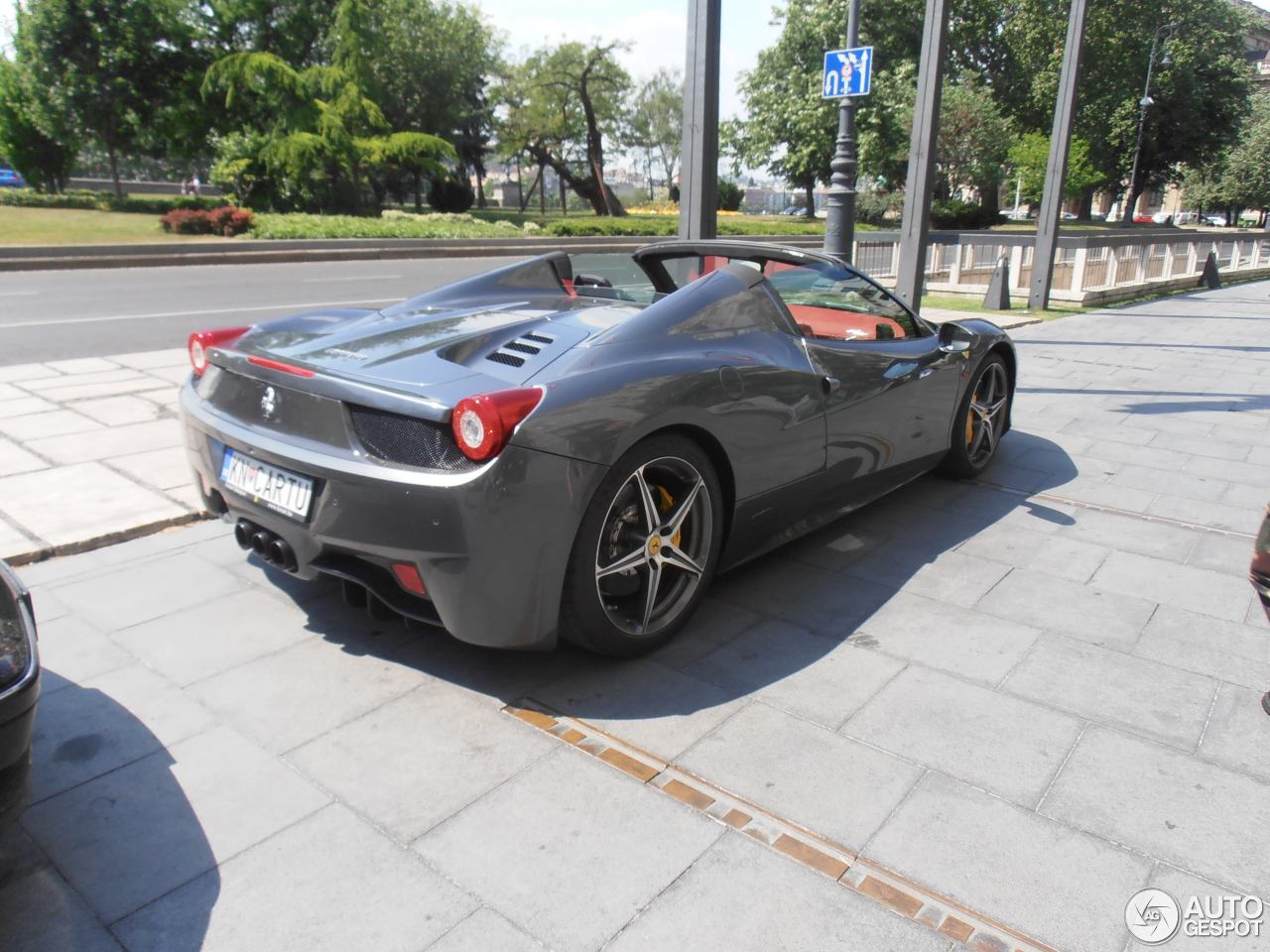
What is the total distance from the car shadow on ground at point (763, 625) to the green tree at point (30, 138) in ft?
124

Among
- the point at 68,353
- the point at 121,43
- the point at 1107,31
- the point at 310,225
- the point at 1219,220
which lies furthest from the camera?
the point at 1219,220

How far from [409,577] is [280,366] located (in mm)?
890

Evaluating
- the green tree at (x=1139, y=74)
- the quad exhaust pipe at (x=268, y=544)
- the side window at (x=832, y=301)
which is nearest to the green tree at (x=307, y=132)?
the green tree at (x=1139, y=74)

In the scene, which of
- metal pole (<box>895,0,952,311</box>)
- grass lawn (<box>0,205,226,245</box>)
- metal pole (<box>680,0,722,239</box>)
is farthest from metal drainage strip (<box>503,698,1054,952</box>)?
grass lawn (<box>0,205,226,245</box>)

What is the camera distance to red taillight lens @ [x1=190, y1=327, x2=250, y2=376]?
11.5 feet

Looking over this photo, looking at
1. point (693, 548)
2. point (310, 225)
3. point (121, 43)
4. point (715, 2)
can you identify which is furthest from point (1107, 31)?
point (693, 548)

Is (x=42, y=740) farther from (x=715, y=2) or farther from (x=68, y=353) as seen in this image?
(x=68, y=353)

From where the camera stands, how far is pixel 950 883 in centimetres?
218

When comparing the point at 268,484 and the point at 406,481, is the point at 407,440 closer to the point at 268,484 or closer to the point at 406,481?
the point at 406,481

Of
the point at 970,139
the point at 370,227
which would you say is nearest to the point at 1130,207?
the point at 970,139

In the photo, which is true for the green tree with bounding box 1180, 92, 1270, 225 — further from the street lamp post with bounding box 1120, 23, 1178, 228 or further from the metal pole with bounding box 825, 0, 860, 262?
the metal pole with bounding box 825, 0, 860, 262

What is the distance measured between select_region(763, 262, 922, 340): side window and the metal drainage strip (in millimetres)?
2340

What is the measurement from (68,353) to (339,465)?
731cm

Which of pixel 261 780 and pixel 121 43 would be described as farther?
pixel 121 43
